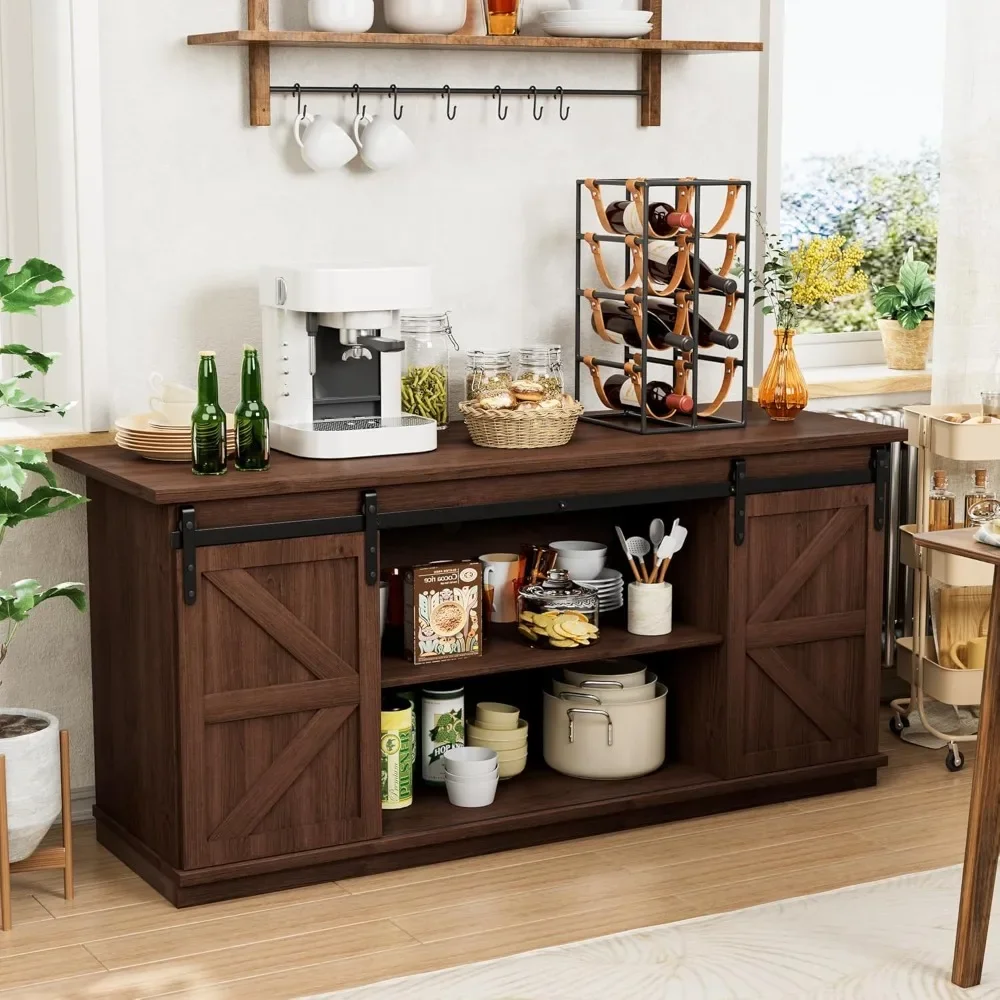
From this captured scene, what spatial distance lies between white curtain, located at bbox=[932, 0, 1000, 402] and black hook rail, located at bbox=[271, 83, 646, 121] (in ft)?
2.74

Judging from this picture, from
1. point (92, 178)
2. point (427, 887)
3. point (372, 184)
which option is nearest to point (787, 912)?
point (427, 887)

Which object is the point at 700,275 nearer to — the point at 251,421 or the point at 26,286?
the point at 251,421

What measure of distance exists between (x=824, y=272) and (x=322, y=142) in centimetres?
124

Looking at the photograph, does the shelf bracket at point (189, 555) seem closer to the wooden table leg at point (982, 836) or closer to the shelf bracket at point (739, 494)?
the shelf bracket at point (739, 494)

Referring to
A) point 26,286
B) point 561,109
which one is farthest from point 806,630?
point 26,286

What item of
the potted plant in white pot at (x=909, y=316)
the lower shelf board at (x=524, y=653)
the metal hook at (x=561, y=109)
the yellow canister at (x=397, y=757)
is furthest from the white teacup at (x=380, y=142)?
the potted plant in white pot at (x=909, y=316)

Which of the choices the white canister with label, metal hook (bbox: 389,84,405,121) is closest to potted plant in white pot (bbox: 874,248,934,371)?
metal hook (bbox: 389,84,405,121)

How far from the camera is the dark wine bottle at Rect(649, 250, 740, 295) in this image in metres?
3.82

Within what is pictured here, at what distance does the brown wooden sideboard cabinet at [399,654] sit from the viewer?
3268 millimetres

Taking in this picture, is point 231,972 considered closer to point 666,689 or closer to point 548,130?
point 666,689

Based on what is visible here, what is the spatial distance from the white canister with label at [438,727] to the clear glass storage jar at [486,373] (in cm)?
68

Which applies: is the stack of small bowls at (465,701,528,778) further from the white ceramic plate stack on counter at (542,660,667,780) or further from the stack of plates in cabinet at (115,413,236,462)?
the stack of plates in cabinet at (115,413,236,462)

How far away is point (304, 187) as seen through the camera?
Answer: 3773mm

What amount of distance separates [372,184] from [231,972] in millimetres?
1807
